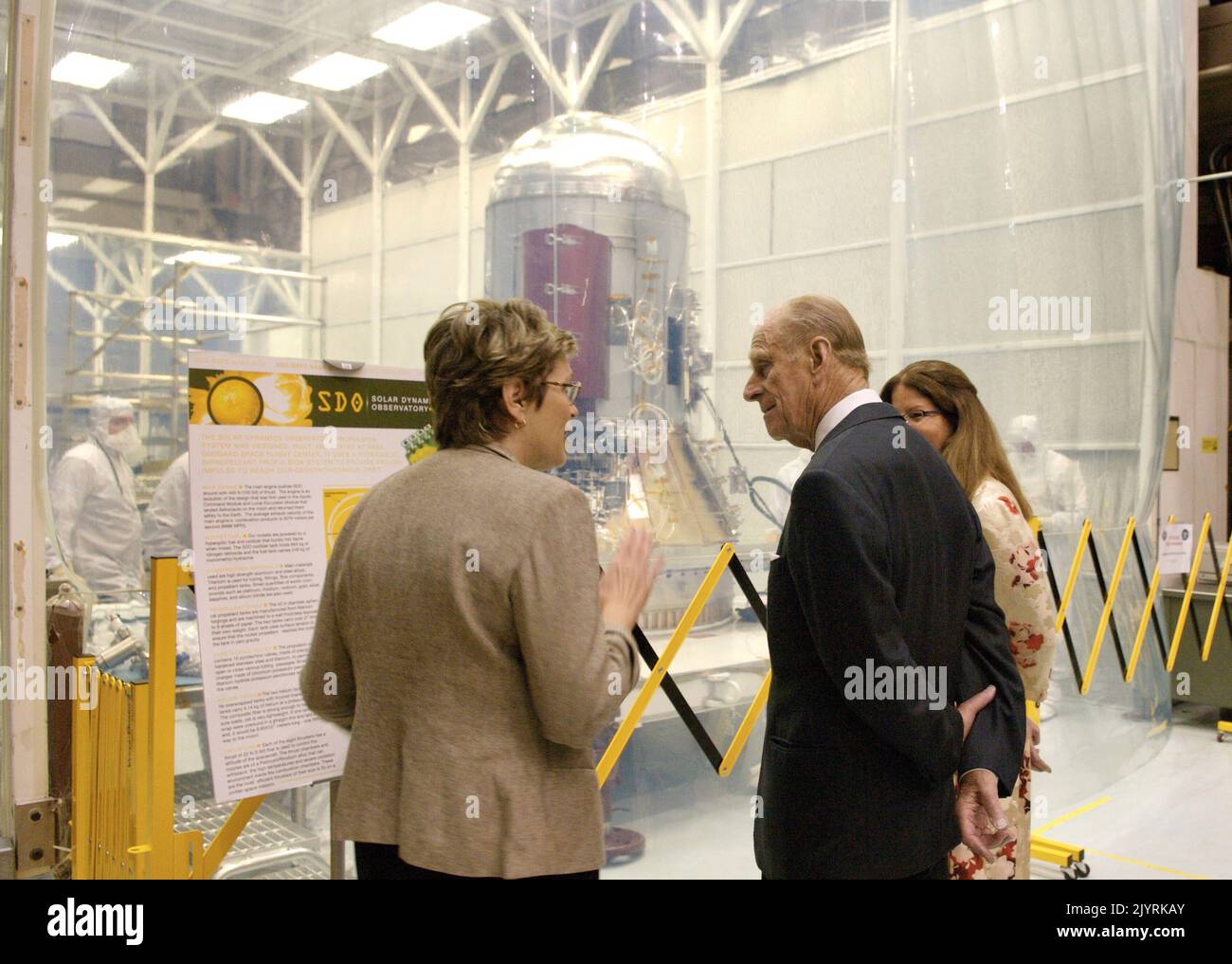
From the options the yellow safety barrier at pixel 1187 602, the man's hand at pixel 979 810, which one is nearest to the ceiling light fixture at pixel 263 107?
the man's hand at pixel 979 810

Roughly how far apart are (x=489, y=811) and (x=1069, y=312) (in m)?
5.12

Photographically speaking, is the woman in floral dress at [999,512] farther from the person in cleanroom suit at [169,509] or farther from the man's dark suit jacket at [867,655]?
the person in cleanroom suit at [169,509]

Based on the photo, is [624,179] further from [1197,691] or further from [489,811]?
[1197,691]

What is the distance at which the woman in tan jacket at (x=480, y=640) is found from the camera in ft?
4.74

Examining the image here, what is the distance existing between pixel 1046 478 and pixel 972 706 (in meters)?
4.09

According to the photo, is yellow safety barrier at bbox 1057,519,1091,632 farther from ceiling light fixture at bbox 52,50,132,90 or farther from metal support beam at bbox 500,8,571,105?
ceiling light fixture at bbox 52,50,132,90

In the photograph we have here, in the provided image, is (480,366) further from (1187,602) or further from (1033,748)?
(1187,602)

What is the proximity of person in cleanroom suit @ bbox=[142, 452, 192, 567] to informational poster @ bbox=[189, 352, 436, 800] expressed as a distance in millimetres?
2573

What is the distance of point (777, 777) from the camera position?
178 centimetres

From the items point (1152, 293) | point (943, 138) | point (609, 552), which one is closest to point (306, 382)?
point (609, 552)

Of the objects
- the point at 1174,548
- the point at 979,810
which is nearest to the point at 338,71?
the point at 979,810

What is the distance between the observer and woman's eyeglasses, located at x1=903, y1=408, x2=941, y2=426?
2643 mm

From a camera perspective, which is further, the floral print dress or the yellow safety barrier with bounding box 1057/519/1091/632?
the yellow safety barrier with bounding box 1057/519/1091/632

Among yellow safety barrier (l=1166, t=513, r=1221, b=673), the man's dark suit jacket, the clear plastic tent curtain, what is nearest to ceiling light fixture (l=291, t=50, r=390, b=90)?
the clear plastic tent curtain
